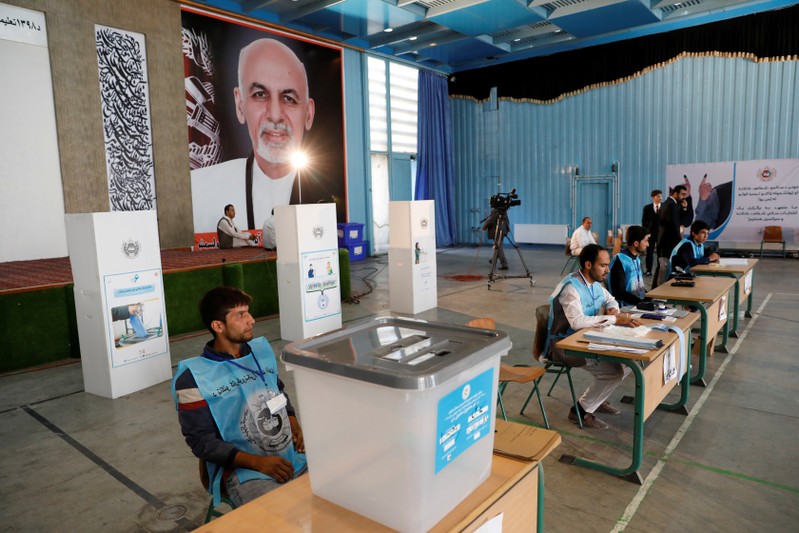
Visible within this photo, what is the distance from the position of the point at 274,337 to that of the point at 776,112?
1072 cm

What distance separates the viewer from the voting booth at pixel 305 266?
5625mm

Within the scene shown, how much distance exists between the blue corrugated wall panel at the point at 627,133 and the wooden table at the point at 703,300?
312 inches

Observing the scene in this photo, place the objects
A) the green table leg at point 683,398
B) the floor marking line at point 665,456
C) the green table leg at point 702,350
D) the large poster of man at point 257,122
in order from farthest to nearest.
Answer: the large poster of man at point 257,122 < the green table leg at point 702,350 < the green table leg at point 683,398 < the floor marking line at point 665,456

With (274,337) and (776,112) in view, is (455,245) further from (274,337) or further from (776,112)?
(274,337)

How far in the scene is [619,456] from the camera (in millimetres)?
3076

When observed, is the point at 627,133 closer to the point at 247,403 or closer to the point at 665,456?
the point at 665,456

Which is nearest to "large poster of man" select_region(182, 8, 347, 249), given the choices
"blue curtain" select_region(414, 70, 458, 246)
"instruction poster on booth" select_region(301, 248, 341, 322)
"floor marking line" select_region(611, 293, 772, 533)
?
"instruction poster on booth" select_region(301, 248, 341, 322)

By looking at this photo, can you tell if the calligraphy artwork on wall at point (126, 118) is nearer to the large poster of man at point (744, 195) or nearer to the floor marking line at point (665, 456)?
the floor marking line at point (665, 456)

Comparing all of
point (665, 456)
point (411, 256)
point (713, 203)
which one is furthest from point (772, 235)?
point (665, 456)

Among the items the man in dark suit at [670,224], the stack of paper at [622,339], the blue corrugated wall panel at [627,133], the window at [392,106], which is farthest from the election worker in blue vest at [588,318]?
the window at [392,106]

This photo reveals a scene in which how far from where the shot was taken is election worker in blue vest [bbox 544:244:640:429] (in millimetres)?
3338

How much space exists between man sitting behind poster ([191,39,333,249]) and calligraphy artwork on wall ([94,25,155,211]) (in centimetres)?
98

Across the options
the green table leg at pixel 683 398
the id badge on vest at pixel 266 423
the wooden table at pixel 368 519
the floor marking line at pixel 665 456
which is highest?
the wooden table at pixel 368 519

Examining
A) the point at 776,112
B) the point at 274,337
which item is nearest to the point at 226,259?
the point at 274,337
